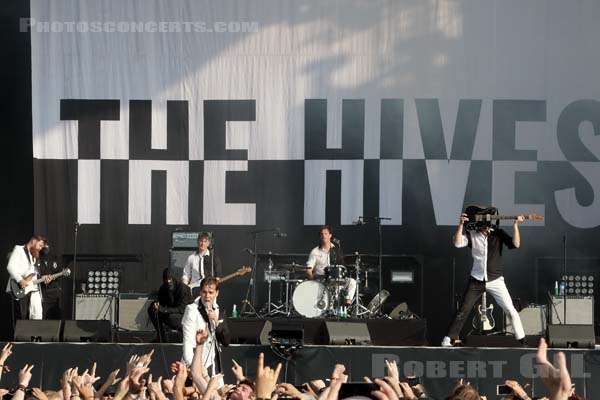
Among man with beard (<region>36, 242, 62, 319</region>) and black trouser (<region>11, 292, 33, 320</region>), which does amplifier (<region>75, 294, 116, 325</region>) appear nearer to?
man with beard (<region>36, 242, 62, 319</region>)

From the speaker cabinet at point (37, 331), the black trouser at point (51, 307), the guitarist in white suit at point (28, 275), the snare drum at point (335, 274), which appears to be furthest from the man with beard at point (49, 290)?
the snare drum at point (335, 274)

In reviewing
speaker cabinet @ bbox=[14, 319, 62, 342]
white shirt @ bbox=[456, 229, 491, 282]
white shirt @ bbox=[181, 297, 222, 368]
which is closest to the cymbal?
white shirt @ bbox=[456, 229, 491, 282]

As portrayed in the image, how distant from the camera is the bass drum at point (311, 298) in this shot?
17.5 meters

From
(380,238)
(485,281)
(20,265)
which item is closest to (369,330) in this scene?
(485,281)

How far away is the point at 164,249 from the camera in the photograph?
19.1m

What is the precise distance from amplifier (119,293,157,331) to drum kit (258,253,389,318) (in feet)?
5.50

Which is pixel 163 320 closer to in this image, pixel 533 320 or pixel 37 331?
pixel 37 331

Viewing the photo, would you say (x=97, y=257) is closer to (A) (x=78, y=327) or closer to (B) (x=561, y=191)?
(A) (x=78, y=327)

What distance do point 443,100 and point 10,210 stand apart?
6.98 metres

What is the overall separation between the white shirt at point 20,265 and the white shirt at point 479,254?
598 cm

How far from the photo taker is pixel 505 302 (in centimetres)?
1571

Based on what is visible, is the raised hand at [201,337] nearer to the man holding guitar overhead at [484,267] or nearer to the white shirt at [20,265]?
the man holding guitar overhead at [484,267]

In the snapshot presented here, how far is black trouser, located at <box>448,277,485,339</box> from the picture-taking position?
1570 cm

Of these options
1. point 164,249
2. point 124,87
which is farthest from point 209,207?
point 124,87
